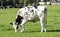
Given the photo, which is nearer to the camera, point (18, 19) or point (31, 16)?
point (31, 16)

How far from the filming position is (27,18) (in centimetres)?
1484

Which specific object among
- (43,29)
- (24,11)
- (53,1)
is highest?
(24,11)

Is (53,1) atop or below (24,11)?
below

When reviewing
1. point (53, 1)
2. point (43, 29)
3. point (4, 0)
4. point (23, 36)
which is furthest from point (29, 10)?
point (53, 1)

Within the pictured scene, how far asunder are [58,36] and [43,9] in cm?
237

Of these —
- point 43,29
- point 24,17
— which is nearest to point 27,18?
point 24,17

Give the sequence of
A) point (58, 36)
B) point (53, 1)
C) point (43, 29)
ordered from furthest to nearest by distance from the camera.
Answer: point (53, 1), point (43, 29), point (58, 36)

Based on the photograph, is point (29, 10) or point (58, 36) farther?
point (29, 10)

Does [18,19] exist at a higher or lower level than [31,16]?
lower

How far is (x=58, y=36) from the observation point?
42.0ft

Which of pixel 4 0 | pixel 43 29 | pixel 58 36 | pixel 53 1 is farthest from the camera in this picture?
pixel 53 1

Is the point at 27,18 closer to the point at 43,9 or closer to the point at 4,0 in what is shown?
the point at 43,9

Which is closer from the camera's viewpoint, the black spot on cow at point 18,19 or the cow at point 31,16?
the cow at point 31,16

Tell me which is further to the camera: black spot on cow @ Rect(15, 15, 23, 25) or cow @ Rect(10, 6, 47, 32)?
black spot on cow @ Rect(15, 15, 23, 25)
